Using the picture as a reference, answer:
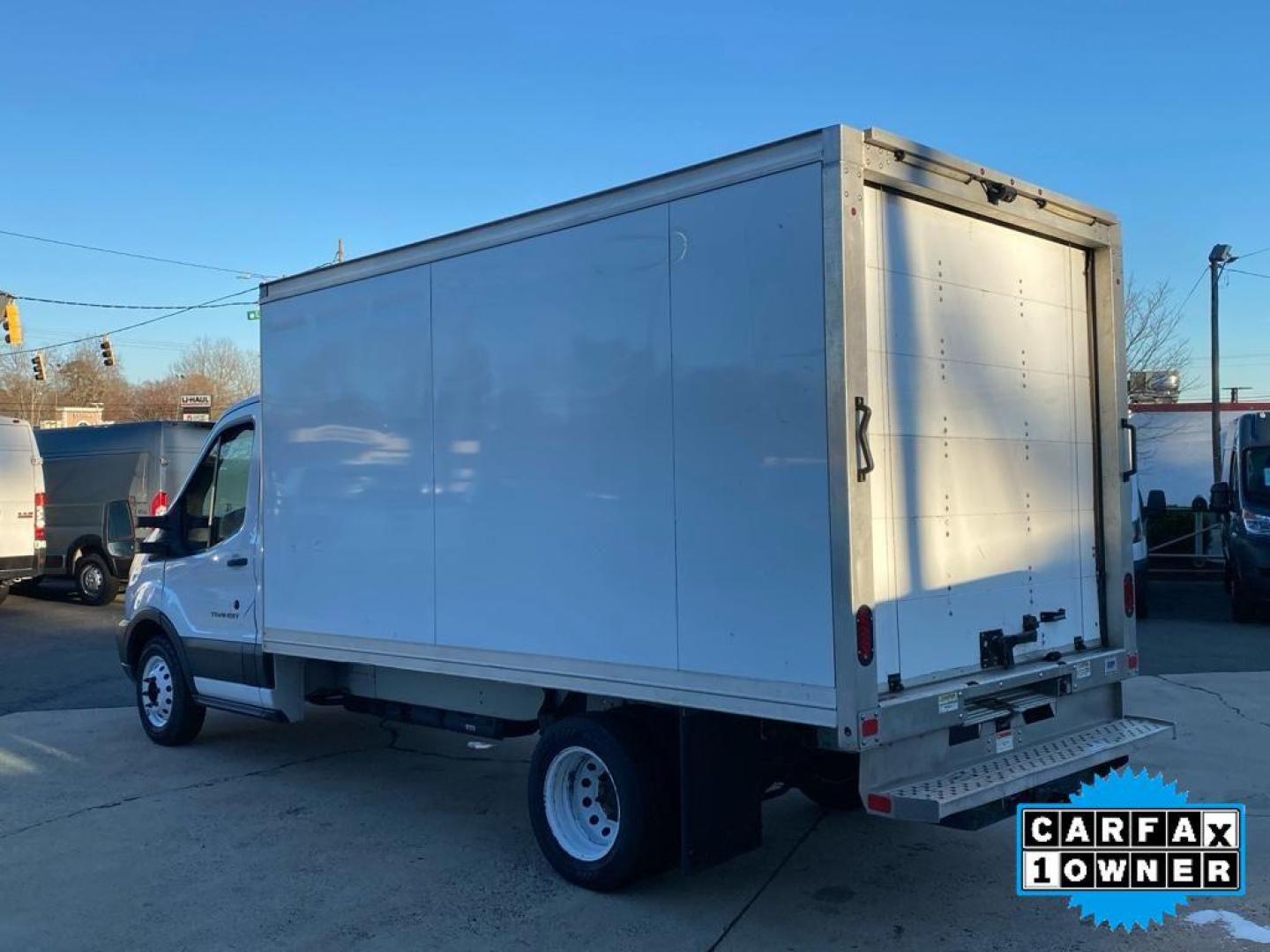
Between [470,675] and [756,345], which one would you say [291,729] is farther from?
[756,345]

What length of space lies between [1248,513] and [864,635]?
1141 centimetres

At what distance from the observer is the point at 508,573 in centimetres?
556

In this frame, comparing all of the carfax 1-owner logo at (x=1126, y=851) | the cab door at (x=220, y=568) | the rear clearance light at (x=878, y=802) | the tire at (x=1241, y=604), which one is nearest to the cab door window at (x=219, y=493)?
the cab door at (x=220, y=568)

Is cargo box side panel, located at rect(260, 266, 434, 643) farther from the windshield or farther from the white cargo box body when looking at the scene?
the windshield

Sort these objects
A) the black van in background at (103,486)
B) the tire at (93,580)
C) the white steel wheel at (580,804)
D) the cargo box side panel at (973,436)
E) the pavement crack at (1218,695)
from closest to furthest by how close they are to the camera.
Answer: the cargo box side panel at (973,436), the white steel wheel at (580,804), the pavement crack at (1218,695), the black van in background at (103,486), the tire at (93,580)

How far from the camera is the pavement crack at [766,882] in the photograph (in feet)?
15.6

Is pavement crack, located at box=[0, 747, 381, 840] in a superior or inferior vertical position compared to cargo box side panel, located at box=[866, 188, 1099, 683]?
inferior

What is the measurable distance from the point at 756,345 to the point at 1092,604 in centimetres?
260

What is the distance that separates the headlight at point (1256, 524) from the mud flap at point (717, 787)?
10820 millimetres

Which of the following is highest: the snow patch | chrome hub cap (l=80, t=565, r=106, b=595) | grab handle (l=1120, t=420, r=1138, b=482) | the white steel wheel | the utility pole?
the utility pole

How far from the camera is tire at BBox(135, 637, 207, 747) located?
810 centimetres

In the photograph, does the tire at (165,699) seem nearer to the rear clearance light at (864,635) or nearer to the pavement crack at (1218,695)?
the rear clearance light at (864,635)

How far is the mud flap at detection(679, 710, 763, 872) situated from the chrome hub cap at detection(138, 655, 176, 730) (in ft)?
16.2

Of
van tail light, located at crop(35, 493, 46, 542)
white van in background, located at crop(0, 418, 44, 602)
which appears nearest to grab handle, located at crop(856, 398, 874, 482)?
white van in background, located at crop(0, 418, 44, 602)
